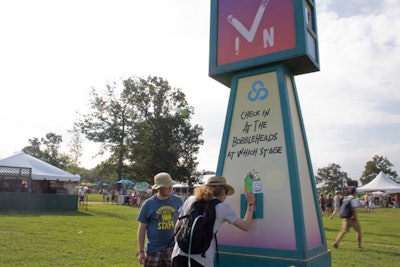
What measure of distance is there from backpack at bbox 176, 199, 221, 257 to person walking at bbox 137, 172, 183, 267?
979 millimetres

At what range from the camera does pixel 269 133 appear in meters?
3.71

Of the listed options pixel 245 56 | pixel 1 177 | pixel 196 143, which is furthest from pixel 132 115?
pixel 245 56

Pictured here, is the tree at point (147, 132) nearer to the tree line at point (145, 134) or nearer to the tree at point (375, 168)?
the tree line at point (145, 134)

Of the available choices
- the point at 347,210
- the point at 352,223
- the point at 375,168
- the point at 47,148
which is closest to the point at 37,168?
the point at 347,210

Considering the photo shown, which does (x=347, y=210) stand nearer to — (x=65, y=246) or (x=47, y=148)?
(x=65, y=246)

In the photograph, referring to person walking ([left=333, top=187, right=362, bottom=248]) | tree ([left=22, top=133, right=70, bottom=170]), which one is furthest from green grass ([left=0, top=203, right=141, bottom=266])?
tree ([left=22, top=133, right=70, bottom=170])

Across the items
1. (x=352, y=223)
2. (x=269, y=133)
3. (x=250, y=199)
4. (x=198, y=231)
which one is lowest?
(x=352, y=223)

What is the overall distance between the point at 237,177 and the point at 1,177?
19.2 metres

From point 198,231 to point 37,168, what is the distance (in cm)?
2026

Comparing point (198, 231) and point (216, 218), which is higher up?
point (216, 218)

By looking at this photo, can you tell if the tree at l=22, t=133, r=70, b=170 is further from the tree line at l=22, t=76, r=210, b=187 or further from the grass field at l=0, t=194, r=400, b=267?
the grass field at l=0, t=194, r=400, b=267

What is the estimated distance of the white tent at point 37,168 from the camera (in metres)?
19.1

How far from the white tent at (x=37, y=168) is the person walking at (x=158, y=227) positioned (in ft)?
58.7

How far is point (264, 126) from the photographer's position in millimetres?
3775
